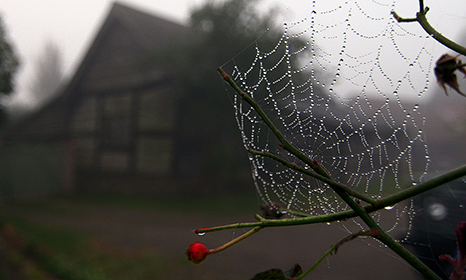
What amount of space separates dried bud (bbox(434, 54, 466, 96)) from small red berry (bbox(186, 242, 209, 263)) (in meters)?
0.31

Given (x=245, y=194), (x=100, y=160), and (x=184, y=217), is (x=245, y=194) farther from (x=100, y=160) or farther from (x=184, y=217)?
(x=100, y=160)

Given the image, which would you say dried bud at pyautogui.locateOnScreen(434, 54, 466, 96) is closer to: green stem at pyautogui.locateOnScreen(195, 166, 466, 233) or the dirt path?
green stem at pyautogui.locateOnScreen(195, 166, 466, 233)

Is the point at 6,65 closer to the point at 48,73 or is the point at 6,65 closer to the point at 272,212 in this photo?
the point at 272,212

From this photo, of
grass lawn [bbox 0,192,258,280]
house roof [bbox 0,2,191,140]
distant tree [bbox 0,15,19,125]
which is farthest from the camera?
house roof [bbox 0,2,191,140]

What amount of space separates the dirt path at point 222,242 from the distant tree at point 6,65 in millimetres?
3118

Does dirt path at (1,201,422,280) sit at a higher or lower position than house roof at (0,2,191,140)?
lower

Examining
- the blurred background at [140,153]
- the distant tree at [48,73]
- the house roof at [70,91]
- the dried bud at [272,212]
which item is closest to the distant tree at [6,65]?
the blurred background at [140,153]

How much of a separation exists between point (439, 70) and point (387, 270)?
4.76 m

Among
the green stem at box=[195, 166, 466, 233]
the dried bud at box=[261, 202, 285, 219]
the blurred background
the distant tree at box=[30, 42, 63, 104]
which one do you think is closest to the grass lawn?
the blurred background

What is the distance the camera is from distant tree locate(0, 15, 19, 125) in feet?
22.8

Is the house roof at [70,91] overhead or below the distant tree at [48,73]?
below

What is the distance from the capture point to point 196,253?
0.36m

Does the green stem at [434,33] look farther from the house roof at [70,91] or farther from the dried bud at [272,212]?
the house roof at [70,91]

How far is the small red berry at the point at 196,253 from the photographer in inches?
13.9
